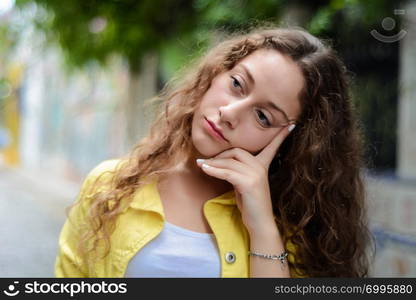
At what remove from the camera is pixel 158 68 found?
3.09 metres

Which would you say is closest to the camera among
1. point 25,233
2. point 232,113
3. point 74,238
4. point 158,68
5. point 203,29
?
point 232,113

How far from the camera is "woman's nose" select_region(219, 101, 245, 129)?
89 cm

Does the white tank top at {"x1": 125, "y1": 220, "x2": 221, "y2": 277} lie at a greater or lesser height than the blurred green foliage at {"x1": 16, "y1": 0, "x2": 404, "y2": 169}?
lesser

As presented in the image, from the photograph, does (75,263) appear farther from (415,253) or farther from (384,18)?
(384,18)

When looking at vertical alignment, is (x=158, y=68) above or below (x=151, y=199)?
above

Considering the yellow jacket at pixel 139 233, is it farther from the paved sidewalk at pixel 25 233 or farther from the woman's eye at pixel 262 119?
the woman's eye at pixel 262 119

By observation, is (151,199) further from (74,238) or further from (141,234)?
(74,238)

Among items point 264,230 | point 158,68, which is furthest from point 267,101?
point 158,68

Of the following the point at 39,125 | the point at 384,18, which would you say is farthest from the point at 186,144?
the point at 39,125

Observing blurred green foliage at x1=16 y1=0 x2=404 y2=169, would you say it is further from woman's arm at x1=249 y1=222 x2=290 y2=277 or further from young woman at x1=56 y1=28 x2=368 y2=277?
woman's arm at x1=249 y1=222 x2=290 y2=277

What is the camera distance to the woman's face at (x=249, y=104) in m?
0.90

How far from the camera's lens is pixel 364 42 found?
86.9 inches

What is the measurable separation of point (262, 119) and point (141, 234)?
0.33 m

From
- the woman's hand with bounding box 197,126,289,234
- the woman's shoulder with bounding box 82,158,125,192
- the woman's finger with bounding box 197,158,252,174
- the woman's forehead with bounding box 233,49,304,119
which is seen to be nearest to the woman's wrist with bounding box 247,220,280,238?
the woman's hand with bounding box 197,126,289,234
